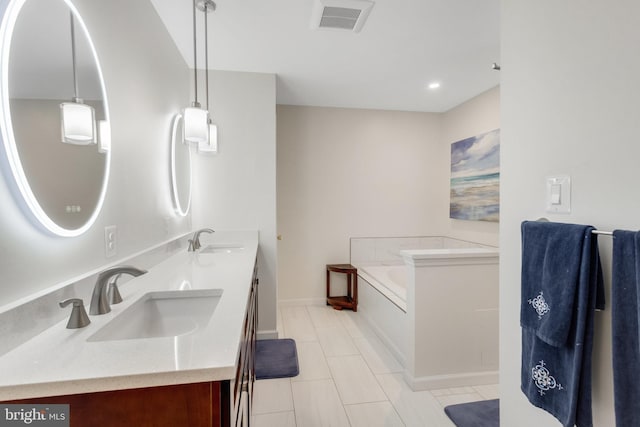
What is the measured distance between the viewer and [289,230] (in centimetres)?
383

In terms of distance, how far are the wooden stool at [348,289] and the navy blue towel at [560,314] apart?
258 centimetres

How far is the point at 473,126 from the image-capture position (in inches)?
138

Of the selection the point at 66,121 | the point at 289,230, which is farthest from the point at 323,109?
the point at 66,121

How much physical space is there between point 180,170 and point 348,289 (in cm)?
245

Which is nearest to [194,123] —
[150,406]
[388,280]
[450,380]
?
[150,406]

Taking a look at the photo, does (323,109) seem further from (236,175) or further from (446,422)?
(446,422)

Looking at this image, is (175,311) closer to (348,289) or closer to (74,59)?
(74,59)

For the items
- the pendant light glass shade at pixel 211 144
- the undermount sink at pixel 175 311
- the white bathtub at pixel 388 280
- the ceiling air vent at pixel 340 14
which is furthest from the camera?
the white bathtub at pixel 388 280

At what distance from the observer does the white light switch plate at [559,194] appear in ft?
3.40

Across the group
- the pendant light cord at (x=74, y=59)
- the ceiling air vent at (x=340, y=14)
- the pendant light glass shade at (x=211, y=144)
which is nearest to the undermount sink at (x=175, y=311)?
the pendant light cord at (x=74, y=59)

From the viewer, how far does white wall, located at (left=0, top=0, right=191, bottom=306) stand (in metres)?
0.88

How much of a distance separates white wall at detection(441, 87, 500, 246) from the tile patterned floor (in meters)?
1.67

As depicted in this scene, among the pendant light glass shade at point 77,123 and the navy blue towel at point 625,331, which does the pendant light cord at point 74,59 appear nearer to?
the pendant light glass shade at point 77,123

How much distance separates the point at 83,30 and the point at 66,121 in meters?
0.45
